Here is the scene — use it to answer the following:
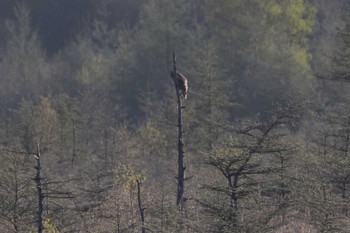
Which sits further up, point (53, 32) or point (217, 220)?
point (53, 32)

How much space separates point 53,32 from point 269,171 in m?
66.8

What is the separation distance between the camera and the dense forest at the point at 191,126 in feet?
47.5

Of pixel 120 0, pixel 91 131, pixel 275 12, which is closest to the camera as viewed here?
pixel 91 131

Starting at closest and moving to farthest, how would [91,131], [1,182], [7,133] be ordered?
[1,182] → [7,133] → [91,131]

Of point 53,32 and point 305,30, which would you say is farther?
point 53,32

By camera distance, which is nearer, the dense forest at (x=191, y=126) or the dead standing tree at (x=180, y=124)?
the dense forest at (x=191, y=126)

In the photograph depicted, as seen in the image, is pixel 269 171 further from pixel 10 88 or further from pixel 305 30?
pixel 10 88

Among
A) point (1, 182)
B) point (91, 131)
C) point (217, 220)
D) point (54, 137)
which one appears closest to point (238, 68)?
point (91, 131)

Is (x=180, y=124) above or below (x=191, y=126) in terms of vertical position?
below

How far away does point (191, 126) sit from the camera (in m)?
35.8

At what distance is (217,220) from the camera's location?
1392cm

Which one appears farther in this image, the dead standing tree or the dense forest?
the dead standing tree

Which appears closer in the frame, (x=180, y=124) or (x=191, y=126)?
(x=180, y=124)

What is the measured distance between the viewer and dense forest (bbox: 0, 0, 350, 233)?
570 inches
